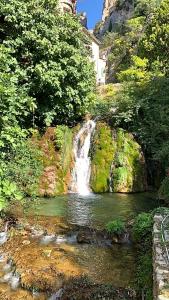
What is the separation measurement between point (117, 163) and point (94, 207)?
4.66 m

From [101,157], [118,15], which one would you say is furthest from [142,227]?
[118,15]

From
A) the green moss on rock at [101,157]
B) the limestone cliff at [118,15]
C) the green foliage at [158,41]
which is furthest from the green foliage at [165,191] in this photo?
the limestone cliff at [118,15]

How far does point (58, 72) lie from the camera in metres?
16.8

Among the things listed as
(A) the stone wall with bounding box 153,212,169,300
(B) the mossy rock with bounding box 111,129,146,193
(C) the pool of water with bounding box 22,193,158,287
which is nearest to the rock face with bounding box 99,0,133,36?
(B) the mossy rock with bounding box 111,129,146,193

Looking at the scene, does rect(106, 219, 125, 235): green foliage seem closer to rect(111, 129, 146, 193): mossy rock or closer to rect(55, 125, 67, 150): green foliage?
rect(111, 129, 146, 193): mossy rock

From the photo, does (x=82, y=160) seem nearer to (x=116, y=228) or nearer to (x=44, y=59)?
(x=44, y=59)

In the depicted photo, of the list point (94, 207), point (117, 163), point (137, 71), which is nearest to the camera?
point (94, 207)

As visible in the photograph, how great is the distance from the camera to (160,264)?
5.45 meters

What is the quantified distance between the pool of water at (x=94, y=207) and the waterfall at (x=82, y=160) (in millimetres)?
1285

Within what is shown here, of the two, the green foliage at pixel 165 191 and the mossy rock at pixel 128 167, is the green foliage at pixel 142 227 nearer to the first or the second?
the green foliage at pixel 165 191

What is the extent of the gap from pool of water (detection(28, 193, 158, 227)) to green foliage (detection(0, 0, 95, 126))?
15.0 feet

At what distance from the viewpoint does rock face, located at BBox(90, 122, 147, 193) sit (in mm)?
17000

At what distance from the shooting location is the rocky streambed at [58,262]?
261 inches

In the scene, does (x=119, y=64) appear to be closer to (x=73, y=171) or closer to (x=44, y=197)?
(x=73, y=171)
